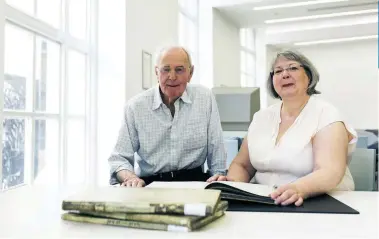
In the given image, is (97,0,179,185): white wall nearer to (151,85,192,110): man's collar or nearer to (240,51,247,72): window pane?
(151,85,192,110): man's collar

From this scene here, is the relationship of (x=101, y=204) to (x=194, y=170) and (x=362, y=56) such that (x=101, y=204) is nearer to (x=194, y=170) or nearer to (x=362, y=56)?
(x=194, y=170)

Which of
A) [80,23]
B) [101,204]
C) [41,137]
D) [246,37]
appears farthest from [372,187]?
[246,37]

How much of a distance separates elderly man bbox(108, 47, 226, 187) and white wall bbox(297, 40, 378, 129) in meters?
9.17

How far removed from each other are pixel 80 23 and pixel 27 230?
2.43 metres

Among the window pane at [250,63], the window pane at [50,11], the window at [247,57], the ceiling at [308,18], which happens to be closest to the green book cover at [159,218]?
the window pane at [50,11]

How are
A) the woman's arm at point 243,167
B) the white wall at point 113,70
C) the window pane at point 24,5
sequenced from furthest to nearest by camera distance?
1. the white wall at point 113,70
2. the window pane at point 24,5
3. the woman's arm at point 243,167

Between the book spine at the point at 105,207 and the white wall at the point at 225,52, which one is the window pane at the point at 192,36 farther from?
the book spine at the point at 105,207

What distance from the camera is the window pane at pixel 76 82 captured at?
9.36ft

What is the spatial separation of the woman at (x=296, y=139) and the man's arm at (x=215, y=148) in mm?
189

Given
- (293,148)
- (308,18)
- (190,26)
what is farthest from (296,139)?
(308,18)

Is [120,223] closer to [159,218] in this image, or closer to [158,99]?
[159,218]

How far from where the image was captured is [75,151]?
2920 mm

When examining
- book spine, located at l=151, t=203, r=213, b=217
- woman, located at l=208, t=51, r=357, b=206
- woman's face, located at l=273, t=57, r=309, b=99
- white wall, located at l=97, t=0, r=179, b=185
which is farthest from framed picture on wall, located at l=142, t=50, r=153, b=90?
book spine, located at l=151, t=203, r=213, b=217

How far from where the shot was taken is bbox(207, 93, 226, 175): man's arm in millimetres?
1873
